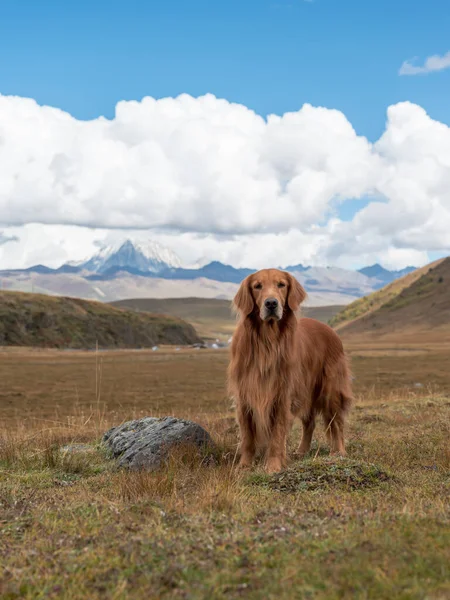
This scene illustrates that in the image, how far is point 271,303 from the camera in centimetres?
693

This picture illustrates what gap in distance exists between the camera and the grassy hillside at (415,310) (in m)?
95.1

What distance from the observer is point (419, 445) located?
316 inches

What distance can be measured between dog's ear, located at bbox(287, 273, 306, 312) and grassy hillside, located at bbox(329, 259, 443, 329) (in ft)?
380

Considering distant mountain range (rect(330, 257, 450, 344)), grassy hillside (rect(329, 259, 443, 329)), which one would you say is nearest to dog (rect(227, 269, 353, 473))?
distant mountain range (rect(330, 257, 450, 344))

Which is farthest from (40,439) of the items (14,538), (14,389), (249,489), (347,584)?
(14,389)

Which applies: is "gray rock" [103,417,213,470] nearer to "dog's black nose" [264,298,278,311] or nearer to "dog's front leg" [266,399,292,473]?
"dog's front leg" [266,399,292,473]

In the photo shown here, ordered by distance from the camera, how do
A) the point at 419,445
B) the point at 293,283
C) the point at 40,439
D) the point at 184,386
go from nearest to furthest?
the point at 293,283, the point at 419,445, the point at 40,439, the point at 184,386

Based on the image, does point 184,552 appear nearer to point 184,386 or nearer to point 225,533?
point 225,533

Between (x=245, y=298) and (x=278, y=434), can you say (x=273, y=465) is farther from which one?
(x=245, y=298)

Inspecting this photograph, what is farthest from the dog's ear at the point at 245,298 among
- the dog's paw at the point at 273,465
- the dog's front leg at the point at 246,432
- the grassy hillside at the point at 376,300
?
the grassy hillside at the point at 376,300

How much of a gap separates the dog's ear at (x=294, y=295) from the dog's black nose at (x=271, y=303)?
40 centimetres

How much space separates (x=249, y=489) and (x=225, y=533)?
5.95 ft

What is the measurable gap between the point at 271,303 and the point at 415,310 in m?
101

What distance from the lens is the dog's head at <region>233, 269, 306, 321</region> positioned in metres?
7.12
